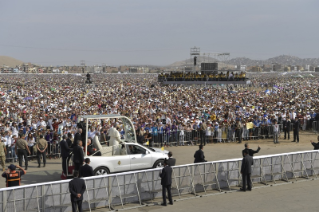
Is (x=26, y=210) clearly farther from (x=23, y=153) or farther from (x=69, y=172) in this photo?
(x=23, y=153)

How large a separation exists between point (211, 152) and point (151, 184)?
7.76m

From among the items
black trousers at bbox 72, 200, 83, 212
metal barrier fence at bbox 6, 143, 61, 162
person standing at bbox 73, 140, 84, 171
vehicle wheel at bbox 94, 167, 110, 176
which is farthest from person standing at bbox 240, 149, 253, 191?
metal barrier fence at bbox 6, 143, 61, 162

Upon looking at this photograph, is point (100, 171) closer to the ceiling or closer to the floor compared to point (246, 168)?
closer to the floor

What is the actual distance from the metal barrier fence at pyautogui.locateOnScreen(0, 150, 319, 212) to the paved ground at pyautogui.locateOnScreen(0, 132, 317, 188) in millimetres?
3877

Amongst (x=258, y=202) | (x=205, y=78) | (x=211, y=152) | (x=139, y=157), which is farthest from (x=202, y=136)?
(x=205, y=78)

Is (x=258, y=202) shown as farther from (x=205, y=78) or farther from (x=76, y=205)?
(x=205, y=78)

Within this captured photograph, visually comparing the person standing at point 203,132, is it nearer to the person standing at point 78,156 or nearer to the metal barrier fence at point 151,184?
the metal barrier fence at point 151,184

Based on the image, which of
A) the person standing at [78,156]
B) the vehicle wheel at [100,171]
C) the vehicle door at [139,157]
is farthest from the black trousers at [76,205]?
the vehicle door at [139,157]

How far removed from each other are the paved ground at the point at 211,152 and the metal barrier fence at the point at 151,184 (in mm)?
3877

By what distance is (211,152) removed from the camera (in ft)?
59.8

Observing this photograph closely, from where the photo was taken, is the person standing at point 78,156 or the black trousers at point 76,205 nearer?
the black trousers at point 76,205

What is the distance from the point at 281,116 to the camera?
22969 mm

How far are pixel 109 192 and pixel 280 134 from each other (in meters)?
14.7

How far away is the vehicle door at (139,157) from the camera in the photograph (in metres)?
13.0
